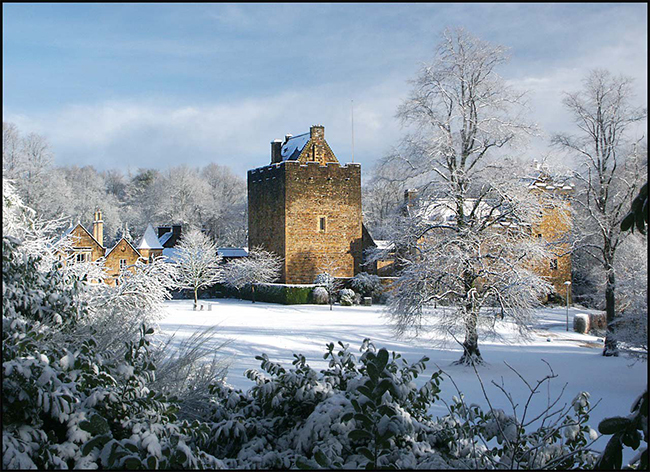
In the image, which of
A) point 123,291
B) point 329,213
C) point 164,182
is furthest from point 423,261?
point 164,182

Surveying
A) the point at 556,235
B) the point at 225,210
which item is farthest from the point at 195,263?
the point at 556,235

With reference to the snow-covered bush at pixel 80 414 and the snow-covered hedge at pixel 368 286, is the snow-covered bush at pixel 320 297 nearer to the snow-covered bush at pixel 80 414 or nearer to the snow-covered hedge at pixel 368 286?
the snow-covered hedge at pixel 368 286

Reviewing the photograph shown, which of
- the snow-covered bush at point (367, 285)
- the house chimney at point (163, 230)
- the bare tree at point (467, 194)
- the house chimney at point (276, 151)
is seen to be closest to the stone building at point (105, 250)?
the house chimney at point (163, 230)

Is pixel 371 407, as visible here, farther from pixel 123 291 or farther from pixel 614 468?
pixel 123 291

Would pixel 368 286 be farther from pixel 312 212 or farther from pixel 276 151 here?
pixel 276 151

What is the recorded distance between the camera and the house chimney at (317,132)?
25.9 metres

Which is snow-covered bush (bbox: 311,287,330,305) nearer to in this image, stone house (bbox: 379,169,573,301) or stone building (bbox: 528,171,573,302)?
stone house (bbox: 379,169,573,301)

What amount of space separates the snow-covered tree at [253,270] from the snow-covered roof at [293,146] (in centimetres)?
511

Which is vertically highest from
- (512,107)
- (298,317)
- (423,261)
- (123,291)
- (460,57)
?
(460,57)

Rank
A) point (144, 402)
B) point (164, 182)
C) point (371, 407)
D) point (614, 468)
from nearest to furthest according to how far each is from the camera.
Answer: point (614, 468), point (371, 407), point (144, 402), point (164, 182)

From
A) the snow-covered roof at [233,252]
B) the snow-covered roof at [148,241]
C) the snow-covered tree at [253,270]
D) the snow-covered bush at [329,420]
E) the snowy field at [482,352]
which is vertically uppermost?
the snow-covered roof at [148,241]

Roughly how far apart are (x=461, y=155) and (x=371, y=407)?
25.8 ft

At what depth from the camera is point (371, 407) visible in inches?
90.0

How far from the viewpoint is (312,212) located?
26.1 m
